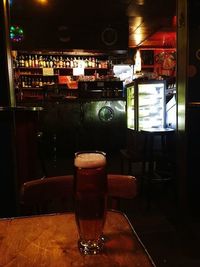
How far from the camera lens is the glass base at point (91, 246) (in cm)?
73

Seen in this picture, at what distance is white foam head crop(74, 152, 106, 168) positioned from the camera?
744 mm

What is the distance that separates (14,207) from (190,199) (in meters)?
1.97

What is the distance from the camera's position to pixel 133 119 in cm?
427

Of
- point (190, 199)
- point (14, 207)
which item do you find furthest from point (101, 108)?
point (14, 207)

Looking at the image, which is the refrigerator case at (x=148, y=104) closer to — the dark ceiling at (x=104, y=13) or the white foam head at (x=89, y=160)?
the dark ceiling at (x=104, y=13)

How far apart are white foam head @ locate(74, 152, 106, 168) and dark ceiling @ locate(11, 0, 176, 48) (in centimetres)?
613

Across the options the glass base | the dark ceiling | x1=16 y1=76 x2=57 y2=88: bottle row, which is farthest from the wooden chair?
x1=16 y1=76 x2=57 y2=88: bottle row

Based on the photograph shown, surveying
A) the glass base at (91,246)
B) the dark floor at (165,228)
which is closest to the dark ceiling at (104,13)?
the dark floor at (165,228)

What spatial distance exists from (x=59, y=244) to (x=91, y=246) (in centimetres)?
9

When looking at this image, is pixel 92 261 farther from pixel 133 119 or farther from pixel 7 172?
pixel 133 119

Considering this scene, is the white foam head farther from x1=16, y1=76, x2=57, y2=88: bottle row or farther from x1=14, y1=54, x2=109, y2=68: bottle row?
x1=14, y1=54, x2=109, y2=68: bottle row

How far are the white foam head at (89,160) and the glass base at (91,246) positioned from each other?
0.68 feet

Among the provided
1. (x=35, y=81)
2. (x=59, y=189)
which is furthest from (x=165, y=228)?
(x=35, y=81)

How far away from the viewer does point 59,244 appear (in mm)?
774
